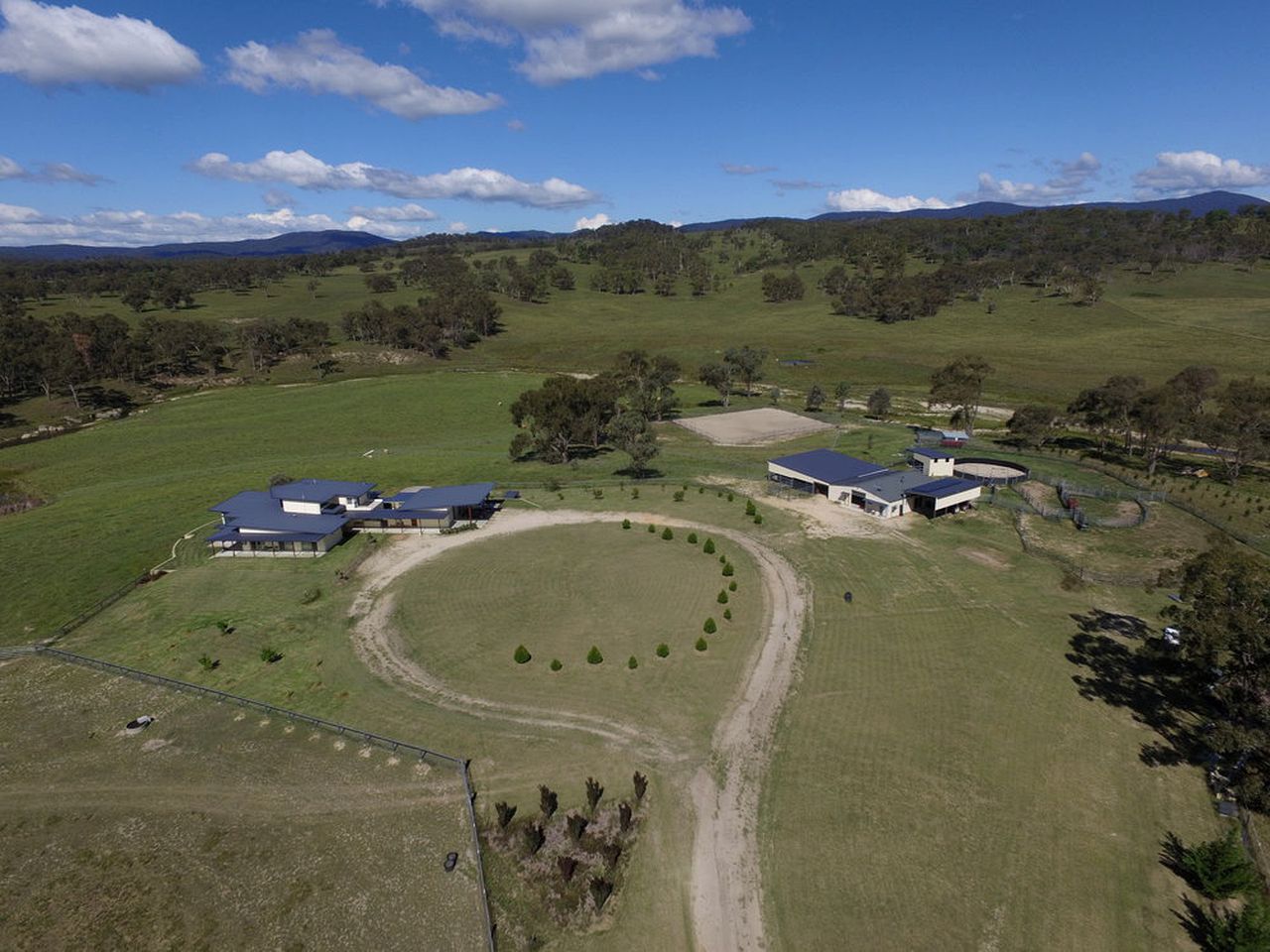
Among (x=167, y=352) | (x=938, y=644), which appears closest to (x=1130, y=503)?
(x=938, y=644)

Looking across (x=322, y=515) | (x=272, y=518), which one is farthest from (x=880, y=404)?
(x=272, y=518)

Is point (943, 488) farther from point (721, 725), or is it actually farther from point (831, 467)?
point (721, 725)

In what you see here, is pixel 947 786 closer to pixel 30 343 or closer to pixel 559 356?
pixel 559 356

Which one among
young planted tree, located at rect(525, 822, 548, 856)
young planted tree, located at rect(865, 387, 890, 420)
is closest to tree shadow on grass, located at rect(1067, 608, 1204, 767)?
young planted tree, located at rect(525, 822, 548, 856)

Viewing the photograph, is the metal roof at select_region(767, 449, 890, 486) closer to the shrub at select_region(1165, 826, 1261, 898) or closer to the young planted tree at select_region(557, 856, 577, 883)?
the shrub at select_region(1165, 826, 1261, 898)

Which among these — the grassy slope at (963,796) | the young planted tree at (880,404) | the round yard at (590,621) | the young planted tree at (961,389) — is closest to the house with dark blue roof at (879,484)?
the round yard at (590,621)

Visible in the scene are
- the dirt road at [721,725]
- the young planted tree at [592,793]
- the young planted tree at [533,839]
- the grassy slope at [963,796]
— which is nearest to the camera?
the grassy slope at [963,796]

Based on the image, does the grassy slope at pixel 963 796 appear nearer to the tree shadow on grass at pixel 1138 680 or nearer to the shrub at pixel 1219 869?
the tree shadow on grass at pixel 1138 680
